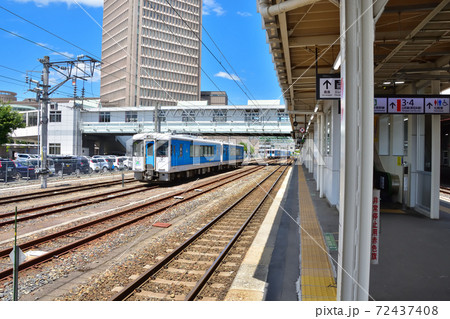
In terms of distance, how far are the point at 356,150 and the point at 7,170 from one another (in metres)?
21.5

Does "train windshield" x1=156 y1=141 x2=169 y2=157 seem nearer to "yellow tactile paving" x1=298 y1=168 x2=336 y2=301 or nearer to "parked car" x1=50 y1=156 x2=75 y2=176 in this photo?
"parked car" x1=50 y1=156 x2=75 y2=176

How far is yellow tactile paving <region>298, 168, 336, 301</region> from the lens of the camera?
414 cm

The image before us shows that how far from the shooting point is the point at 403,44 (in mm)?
5754

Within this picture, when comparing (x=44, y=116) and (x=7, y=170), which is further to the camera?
(x=7, y=170)

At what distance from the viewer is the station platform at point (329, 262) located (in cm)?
411

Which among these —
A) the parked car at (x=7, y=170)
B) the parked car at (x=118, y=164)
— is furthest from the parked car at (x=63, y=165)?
the parked car at (x=118, y=164)

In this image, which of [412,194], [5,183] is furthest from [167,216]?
[5,183]

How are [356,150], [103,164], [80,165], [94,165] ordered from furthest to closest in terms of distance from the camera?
[103,164] < [94,165] < [80,165] < [356,150]

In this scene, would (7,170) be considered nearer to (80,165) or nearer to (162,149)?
(80,165)

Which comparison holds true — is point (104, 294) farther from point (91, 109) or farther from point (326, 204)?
point (91, 109)

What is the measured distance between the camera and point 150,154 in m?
16.9

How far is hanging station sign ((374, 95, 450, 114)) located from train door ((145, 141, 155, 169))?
12.4 metres

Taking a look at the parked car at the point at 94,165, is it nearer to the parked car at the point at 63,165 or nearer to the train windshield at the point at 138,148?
the parked car at the point at 63,165

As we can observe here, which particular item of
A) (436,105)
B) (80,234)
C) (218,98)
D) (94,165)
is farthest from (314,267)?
(218,98)
